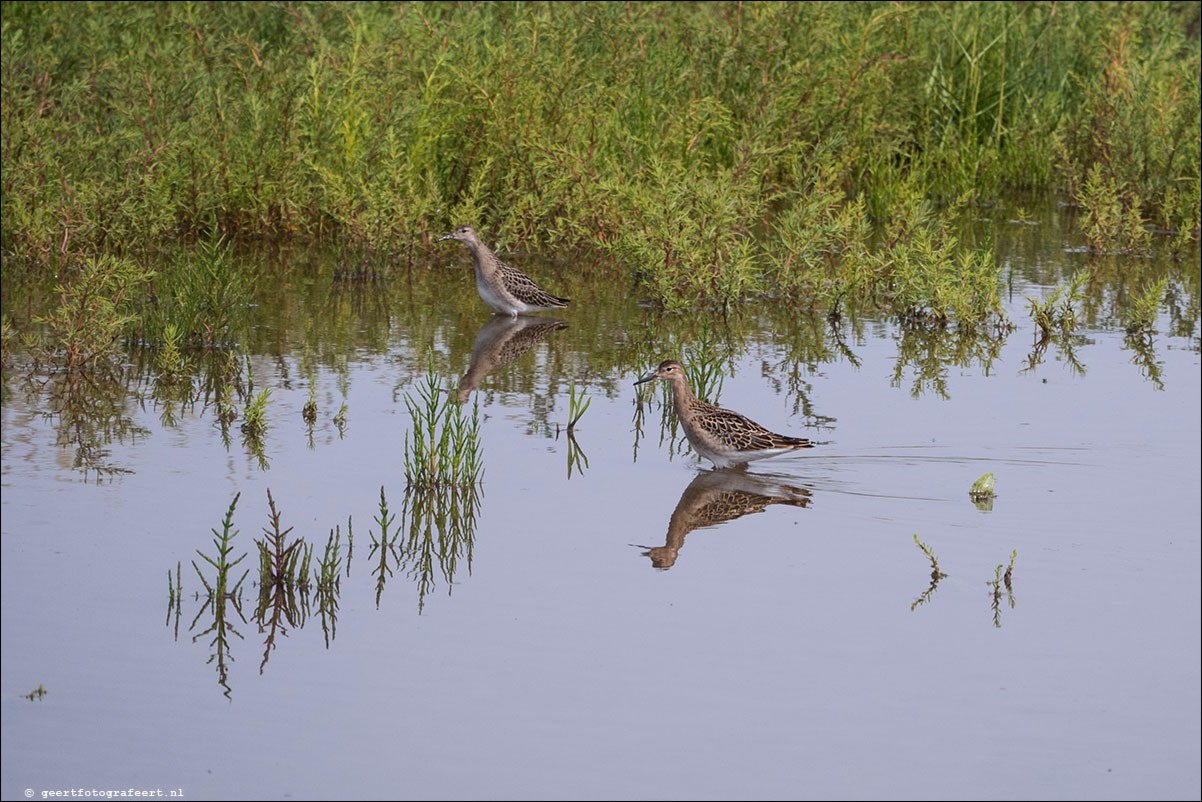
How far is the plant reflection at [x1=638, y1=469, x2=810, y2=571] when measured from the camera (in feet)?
26.0

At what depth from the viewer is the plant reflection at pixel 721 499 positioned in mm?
7922

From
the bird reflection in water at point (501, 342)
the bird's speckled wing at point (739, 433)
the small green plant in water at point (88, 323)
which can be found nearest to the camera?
the bird's speckled wing at point (739, 433)

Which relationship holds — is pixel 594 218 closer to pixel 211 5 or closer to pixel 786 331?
pixel 786 331

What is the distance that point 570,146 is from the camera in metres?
14.3

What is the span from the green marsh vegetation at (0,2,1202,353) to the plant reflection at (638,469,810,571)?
3.72m

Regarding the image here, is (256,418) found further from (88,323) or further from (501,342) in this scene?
(501,342)

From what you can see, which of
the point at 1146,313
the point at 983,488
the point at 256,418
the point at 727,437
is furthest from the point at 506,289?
the point at 983,488

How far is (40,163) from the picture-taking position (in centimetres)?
1331

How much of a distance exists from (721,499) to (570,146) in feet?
20.8

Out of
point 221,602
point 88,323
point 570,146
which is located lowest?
point 221,602

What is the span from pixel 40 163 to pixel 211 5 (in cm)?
565

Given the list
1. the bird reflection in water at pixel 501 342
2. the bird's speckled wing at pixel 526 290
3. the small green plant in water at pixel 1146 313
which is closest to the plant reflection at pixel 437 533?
the bird reflection in water at pixel 501 342

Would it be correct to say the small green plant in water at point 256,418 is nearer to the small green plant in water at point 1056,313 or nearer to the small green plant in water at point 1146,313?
the small green plant in water at point 1056,313

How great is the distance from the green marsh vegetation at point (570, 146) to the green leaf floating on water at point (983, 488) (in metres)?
3.89
